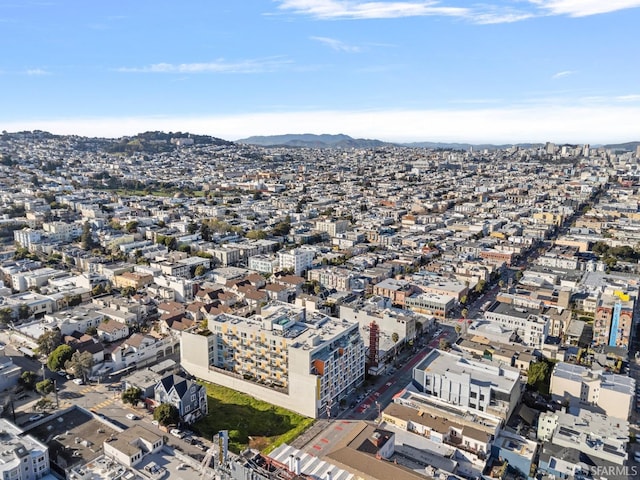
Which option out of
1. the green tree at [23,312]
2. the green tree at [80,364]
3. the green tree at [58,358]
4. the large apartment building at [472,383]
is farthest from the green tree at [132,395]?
the green tree at [23,312]

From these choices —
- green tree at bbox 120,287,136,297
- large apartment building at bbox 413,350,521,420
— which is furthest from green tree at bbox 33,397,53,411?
large apartment building at bbox 413,350,521,420

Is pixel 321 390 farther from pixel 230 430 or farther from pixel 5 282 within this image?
pixel 5 282

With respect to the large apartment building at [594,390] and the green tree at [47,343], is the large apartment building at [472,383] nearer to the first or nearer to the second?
the large apartment building at [594,390]

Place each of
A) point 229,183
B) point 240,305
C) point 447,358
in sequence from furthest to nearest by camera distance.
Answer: point 229,183, point 240,305, point 447,358

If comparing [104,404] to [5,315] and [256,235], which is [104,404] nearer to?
[5,315]

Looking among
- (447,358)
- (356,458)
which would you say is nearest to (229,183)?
(447,358)

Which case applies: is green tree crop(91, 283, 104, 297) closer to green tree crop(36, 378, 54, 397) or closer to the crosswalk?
green tree crop(36, 378, 54, 397)
